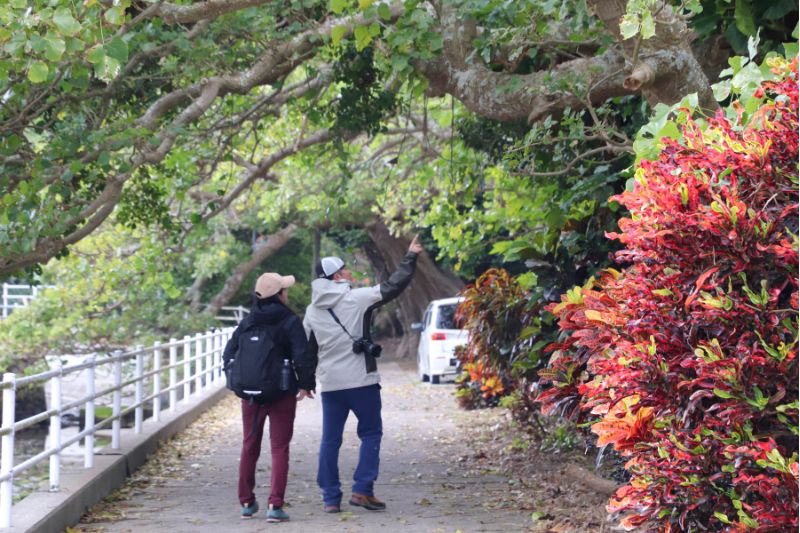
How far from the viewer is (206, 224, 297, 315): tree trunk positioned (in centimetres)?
3834

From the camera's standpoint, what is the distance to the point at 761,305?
16.3ft

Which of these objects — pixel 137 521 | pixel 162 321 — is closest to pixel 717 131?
pixel 137 521

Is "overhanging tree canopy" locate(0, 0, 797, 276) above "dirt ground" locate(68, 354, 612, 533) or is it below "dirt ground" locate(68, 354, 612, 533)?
above

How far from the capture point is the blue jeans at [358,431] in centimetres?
909

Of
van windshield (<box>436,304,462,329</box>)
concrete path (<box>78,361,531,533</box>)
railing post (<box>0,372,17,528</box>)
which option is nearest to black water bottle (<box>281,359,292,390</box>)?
concrete path (<box>78,361,531,533</box>)

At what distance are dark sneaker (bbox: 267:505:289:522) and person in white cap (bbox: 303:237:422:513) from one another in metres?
0.47

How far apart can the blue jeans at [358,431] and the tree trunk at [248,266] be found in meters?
28.7

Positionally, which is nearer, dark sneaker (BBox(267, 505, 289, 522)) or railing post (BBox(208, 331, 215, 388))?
dark sneaker (BBox(267, 505, 289, 522))

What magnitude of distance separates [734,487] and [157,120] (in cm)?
881

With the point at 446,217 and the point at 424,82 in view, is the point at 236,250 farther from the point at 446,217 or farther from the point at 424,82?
the point at 424,82

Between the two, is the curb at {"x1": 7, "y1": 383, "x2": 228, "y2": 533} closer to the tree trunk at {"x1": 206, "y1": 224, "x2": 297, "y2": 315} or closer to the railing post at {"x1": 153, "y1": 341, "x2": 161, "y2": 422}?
the railing post at {"x1": 153, "y1": 341, "x2": 161, "y2": 422}

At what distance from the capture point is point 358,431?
9195 mm

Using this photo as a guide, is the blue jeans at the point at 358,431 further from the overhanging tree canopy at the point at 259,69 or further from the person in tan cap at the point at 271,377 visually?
the overhanging tree canopy at the point at 259,69

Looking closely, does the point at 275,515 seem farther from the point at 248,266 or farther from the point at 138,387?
the point at 248,266
